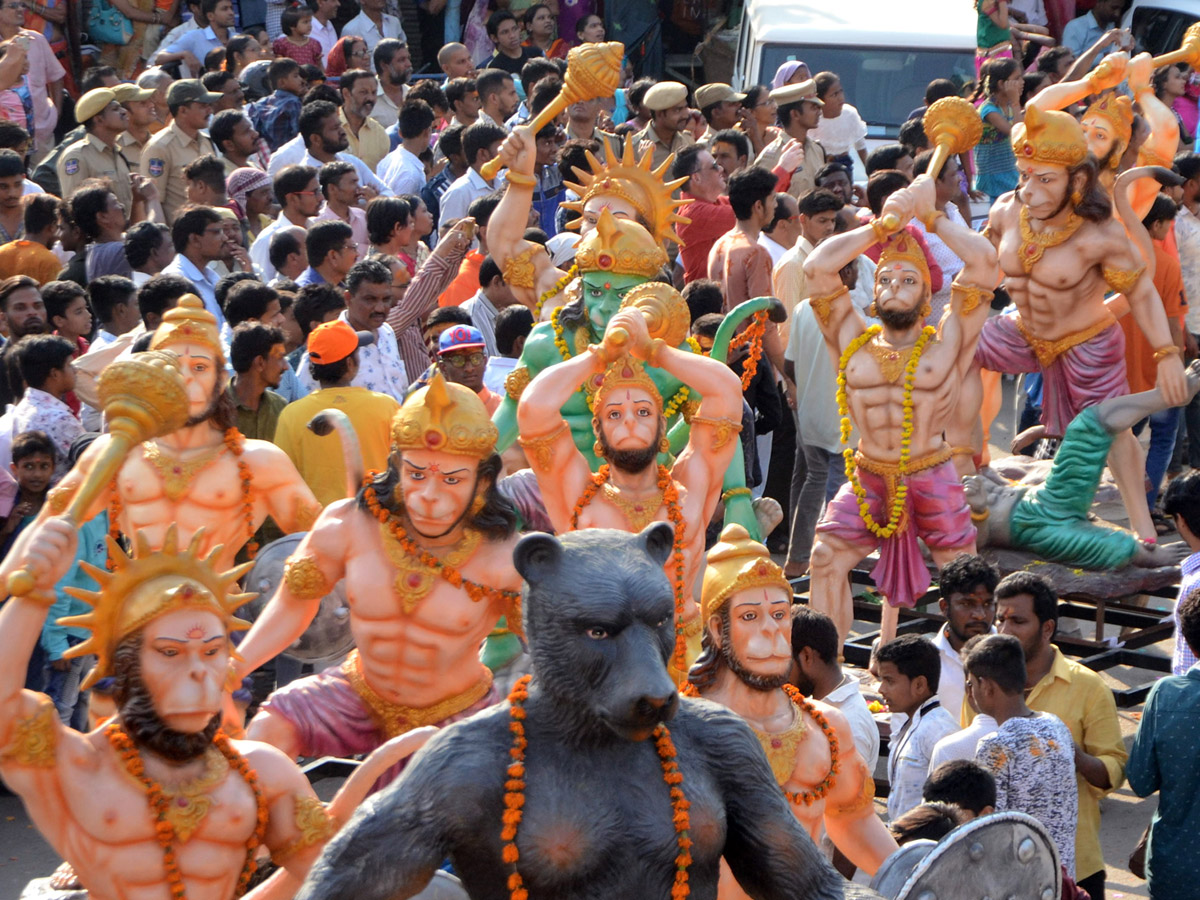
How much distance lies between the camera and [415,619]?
4668mm

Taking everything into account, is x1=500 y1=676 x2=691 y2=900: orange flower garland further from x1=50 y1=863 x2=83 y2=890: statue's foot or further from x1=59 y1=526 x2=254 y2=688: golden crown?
x1=50 y1=863 x2=83 y2=890: statue's foot

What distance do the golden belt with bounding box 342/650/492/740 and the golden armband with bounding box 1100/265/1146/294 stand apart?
403 cm

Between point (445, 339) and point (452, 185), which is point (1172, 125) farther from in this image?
point (445, 339)

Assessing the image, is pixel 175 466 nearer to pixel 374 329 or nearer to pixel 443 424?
pixel 443 424

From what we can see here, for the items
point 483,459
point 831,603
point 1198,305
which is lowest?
point 831,603

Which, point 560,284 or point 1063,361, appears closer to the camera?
point 560,284

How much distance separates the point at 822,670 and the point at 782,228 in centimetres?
440

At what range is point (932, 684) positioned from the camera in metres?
5.49

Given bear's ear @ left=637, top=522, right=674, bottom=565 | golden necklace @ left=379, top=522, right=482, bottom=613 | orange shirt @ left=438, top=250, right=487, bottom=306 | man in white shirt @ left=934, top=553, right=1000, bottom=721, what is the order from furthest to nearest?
orange shirt @ left=438, top=250, right=487, bottom=306, man in white shirt @ left=934, top=553, right=1000, bottom=721, golden necklace @ left=379, top=522, right=482, bottom=613, bear's ear @ left=637, top=522, right=674, bottom=565

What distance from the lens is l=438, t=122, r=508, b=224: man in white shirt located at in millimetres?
9875

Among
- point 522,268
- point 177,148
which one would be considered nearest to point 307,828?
point 522,268

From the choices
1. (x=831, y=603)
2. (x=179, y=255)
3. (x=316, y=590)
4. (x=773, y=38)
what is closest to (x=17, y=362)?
(x=179, y=255)

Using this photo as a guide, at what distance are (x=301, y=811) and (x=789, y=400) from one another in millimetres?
5512

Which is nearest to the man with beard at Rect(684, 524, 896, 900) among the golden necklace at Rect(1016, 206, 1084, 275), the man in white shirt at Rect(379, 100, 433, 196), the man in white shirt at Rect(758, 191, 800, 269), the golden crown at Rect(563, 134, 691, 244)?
the golden crown at Rect(563, 134, 691, 244)
